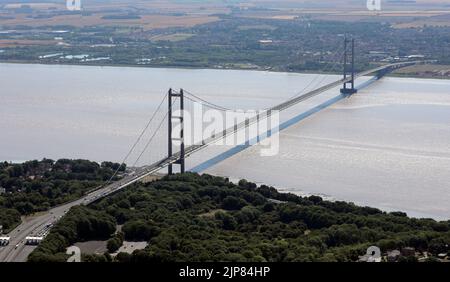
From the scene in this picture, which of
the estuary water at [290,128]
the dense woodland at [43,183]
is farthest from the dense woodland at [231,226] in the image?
the estuary water at [290,128]

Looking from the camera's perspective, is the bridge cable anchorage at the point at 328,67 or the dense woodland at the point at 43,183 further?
the bridge cable anchorage at the point at 328,67

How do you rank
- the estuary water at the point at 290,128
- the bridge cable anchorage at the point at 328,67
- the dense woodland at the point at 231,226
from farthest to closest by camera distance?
1. the bridge cable anchorage at the point at 328,67
2. the estuary water at the point at 290,128
3. the dense woodland at the point at 231,226

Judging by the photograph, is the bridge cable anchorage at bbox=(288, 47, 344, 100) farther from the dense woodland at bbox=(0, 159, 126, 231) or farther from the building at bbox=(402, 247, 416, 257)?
the building at bbox=(402, 247, 416, 257)

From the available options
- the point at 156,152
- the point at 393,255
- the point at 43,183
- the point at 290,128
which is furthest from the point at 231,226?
the point at 290,128

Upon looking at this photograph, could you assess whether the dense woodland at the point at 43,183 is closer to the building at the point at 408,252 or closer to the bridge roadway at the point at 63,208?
the bridge roadway at the point at 63,208

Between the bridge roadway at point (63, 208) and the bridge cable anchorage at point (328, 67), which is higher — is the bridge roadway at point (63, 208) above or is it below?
below
